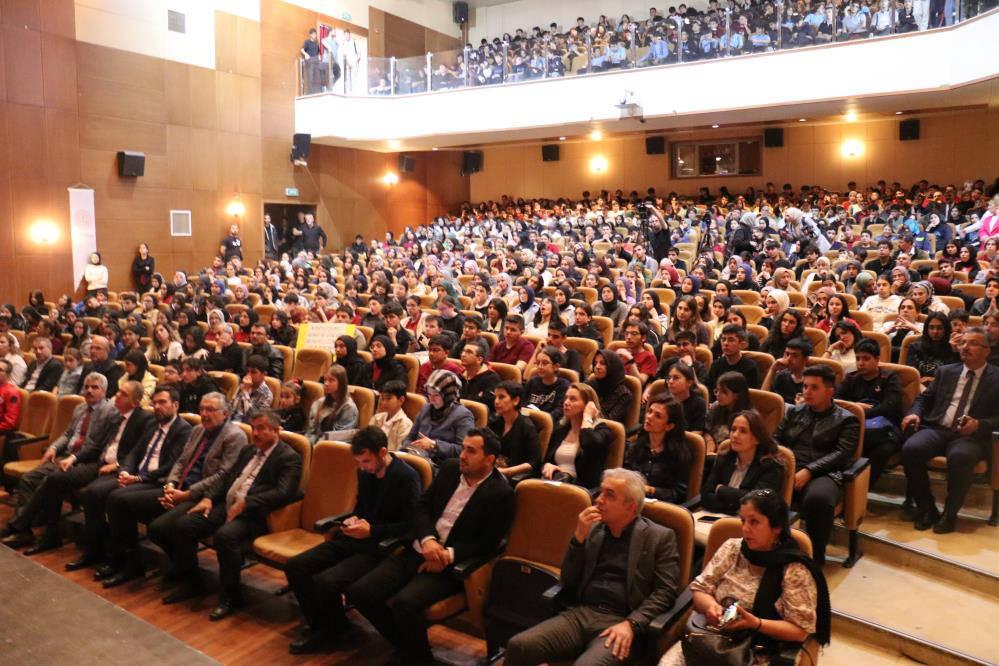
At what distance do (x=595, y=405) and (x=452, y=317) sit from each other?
276cm

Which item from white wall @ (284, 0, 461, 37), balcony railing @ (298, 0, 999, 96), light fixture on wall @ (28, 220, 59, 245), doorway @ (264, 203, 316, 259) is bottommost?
light fixture on wall @ (28, 220, 59, 245)

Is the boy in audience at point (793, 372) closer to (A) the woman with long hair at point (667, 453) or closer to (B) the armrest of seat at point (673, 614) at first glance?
(A) the woman with long hair at point (667, 453)

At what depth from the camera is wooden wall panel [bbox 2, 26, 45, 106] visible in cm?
1014

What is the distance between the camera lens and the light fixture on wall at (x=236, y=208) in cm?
1304

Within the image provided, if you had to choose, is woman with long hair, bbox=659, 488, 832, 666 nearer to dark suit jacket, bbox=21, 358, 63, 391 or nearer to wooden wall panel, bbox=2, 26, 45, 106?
dark suit jacket, bbox=21, 358, 63, 391

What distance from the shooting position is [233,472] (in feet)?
12.7

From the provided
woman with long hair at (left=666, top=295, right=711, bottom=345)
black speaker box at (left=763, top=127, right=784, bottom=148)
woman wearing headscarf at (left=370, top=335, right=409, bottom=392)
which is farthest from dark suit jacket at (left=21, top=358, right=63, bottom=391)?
black speaker box at (left=763, top=127, right=784, bottom=148)

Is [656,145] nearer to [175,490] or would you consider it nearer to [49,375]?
[49,375]

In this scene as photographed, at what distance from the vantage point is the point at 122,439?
4406mm

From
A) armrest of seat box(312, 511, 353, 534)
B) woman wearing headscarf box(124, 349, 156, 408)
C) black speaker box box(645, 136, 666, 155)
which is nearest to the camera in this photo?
armrest of seat box(312, 511, 353, 534)

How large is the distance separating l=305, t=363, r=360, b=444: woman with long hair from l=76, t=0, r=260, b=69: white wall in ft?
30.4

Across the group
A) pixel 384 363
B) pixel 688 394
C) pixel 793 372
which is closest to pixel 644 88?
pixel 384 363

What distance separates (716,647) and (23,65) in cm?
1148

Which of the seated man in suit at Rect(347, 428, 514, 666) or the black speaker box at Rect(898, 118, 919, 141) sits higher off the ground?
the black speaker box at Rect(898, 118, 919, 141)
